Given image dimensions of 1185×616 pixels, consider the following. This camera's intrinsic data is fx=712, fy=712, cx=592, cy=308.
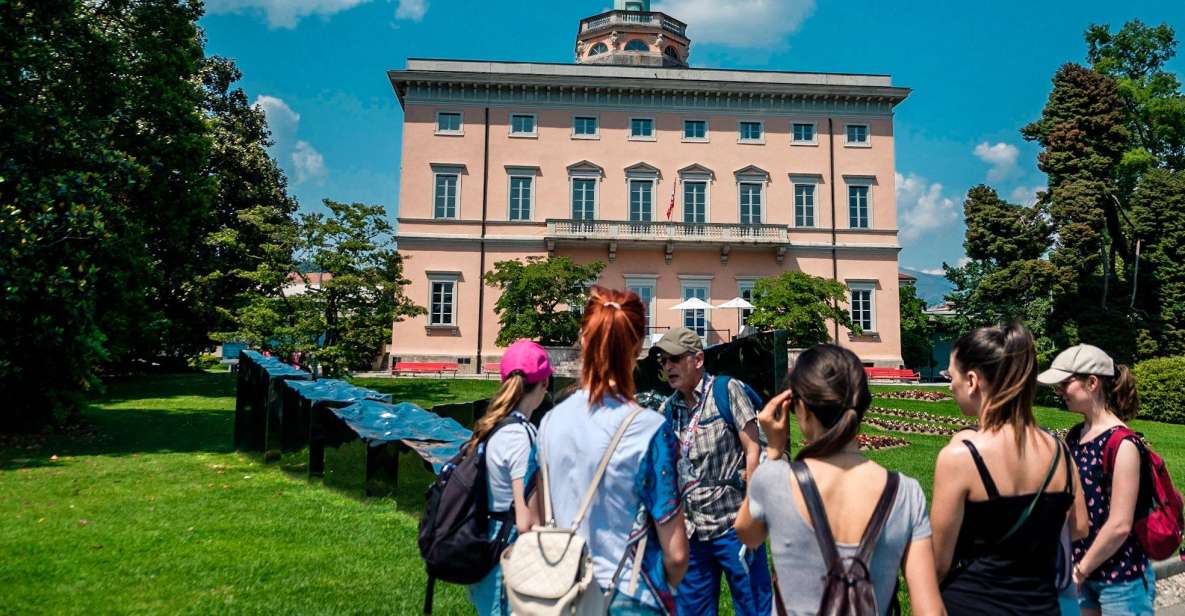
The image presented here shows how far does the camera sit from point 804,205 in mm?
34531

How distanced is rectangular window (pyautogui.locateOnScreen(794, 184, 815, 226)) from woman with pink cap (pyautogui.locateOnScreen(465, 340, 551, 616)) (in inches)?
1319

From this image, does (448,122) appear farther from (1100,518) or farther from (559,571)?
(559,571)

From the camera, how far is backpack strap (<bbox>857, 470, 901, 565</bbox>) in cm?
207

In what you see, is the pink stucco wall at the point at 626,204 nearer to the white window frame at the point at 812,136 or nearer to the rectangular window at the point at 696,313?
the white window frame at the point at 812,136

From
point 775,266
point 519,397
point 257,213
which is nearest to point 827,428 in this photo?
point 519,397

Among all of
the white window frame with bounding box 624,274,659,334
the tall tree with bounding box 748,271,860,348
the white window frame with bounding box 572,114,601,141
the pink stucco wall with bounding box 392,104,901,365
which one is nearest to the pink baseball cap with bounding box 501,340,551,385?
the tall tree with bounding box 748,271,860,348

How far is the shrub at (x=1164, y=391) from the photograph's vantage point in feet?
66.3

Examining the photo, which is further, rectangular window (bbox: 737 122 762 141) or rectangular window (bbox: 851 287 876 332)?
rectangular window (bbox: 737 122 762 141)

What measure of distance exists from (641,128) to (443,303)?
12541 mm

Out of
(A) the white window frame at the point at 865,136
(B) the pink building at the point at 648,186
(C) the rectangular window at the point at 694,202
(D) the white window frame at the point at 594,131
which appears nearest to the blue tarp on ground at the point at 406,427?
(B) the pink building at the point at 648,186

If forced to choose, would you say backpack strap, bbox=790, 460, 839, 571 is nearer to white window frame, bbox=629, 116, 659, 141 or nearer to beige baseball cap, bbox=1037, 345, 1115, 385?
beige baseball cap, bbox=1037, 345, 1115, 385

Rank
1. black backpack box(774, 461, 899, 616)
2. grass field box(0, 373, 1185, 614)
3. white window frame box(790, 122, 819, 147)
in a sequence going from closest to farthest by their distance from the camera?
black backpack box(774, 461, 899, 616) → grass field box(0, 373, 1185, 614) → white window frame box(790, 122, 819, 147)

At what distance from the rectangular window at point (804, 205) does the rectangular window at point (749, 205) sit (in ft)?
6.04

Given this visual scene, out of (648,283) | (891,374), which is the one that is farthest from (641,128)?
(891,374)
